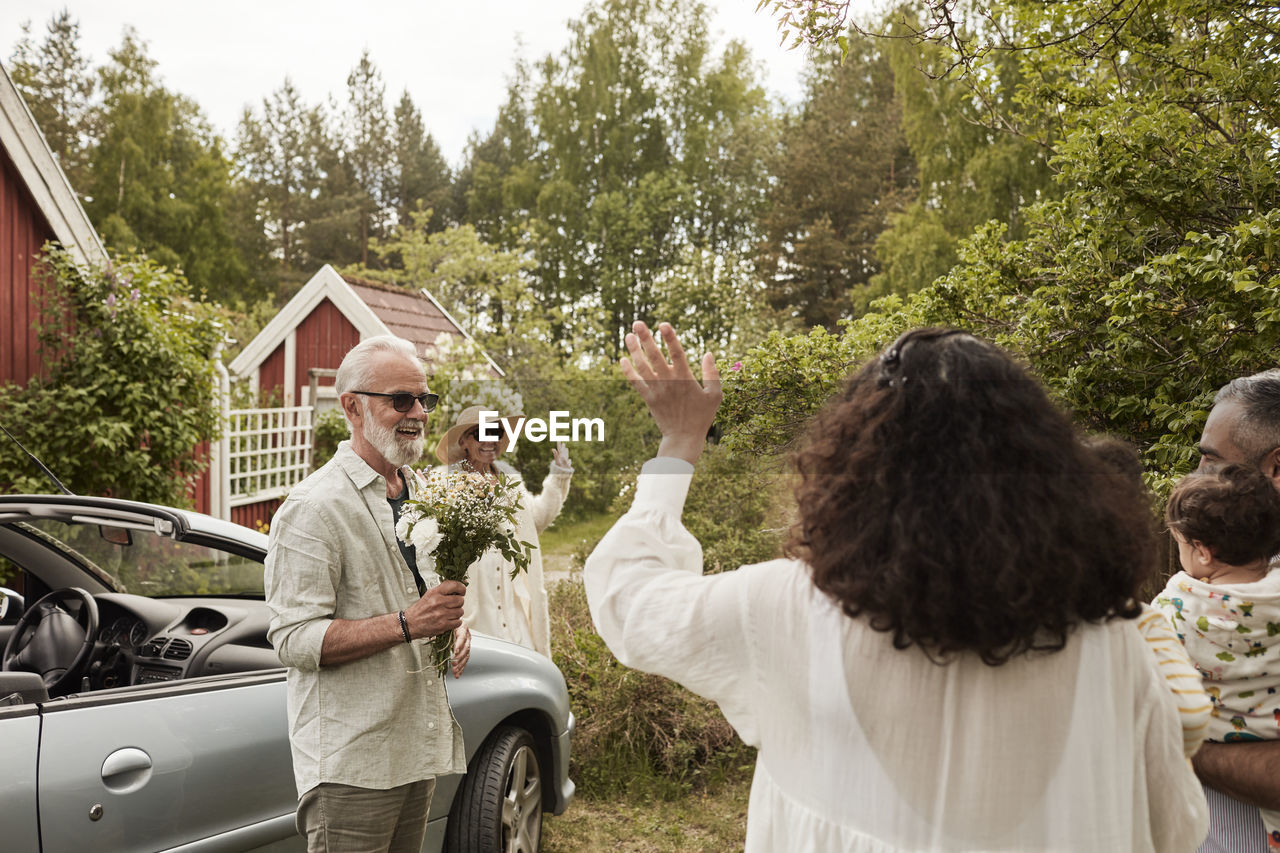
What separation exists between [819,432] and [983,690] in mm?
379

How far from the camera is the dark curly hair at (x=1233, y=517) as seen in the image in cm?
173

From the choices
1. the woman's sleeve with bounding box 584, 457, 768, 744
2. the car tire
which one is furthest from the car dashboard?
the woman's sleeve with bounding box 584, 457, 768, 744

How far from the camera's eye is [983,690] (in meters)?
1.12

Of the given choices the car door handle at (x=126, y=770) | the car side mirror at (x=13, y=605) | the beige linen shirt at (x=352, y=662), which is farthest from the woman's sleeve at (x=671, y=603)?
the car side mirror at (x=13, y=605)

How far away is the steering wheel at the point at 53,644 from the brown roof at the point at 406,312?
10185mm

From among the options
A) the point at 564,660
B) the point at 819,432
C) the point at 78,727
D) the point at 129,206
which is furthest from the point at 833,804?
the point at 129,206

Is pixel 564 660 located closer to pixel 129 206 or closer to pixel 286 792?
pixel 286 792

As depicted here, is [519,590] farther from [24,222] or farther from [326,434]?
[326,434]

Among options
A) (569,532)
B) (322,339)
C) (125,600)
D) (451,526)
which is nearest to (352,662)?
(451,526)

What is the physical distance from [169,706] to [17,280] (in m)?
6.25

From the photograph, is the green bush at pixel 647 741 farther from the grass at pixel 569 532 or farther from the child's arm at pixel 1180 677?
the grass at pixel 569 532

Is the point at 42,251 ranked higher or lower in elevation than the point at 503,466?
higher

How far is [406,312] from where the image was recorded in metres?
14.2

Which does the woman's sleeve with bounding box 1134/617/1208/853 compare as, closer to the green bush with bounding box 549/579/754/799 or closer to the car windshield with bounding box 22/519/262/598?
the car windshield with bounding box 22/519/262/598
